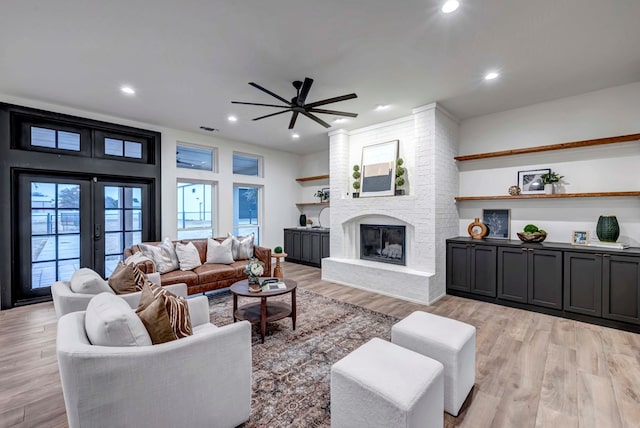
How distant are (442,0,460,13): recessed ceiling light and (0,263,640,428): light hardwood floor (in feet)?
9.54

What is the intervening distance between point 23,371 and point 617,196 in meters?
6.55

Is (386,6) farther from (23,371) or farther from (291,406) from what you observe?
(23,371)

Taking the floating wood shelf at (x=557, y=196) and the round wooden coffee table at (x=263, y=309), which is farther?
the floating wood shelf at (x=557, y=196)

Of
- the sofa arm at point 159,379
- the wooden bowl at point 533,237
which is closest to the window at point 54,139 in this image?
the sofa arm at point 159,379

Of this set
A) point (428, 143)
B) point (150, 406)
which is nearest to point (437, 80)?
point (428, 143)

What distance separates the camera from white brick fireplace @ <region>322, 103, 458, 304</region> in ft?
13.5

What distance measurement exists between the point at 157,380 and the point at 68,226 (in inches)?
166

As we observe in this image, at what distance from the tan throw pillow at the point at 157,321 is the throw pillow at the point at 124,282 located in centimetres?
109

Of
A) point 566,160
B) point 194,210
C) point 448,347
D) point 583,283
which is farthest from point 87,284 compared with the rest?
point 566,160

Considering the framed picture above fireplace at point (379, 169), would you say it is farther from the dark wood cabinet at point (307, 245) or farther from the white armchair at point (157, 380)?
the white armchair at point (157, 380)

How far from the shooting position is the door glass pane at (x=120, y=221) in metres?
4.57

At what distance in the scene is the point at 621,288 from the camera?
3098 millimetres

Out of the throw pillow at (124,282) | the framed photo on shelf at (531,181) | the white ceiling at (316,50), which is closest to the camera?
the white ceiling at (316,50)

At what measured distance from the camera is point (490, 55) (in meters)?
2.75
